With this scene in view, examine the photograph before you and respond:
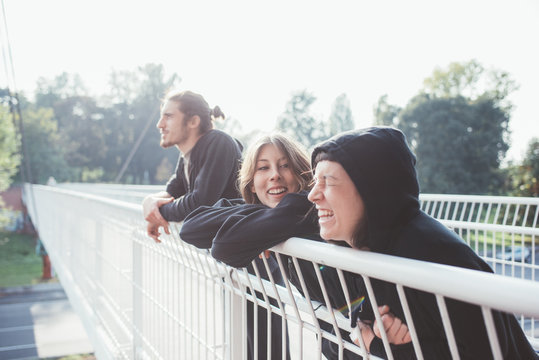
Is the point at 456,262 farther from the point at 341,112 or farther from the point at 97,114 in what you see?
the point at 97,114

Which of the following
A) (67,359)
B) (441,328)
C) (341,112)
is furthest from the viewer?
(341,112)

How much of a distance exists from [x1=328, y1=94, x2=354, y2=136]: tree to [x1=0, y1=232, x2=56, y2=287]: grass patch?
84.3ft

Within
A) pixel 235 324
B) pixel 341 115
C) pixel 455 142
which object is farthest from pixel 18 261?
pixel 235 324

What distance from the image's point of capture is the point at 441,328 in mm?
1160

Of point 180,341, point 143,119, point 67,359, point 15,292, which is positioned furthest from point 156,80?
point 180,341

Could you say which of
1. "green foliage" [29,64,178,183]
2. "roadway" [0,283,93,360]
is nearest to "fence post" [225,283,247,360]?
"roadway" [0,283,93,360]

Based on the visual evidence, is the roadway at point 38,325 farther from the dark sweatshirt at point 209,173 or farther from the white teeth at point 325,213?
the white teeth at point 325,213

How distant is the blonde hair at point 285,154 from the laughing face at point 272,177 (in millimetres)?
19

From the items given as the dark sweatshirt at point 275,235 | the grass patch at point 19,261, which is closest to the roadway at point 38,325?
the grass patch at point 19,261

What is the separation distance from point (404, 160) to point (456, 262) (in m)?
0.34

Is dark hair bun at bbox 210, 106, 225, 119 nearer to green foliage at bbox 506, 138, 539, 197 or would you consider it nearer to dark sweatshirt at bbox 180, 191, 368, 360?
dark sweatshirt at bbox 180, 191, 368, 360

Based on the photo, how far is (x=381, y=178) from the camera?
4.33ft

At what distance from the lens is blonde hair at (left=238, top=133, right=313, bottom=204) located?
2.53 m

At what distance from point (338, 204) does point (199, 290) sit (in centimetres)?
121
